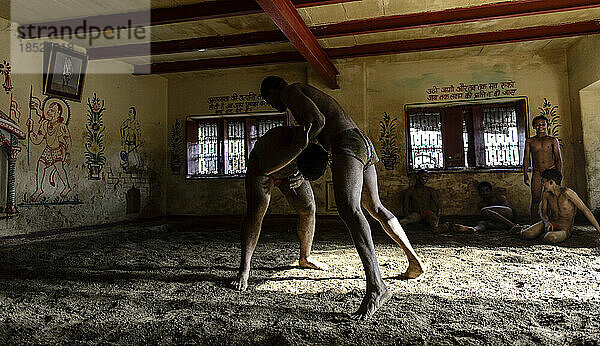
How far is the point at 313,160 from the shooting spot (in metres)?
2.35

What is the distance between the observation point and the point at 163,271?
2900mm

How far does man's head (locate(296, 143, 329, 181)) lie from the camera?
2.34 metres

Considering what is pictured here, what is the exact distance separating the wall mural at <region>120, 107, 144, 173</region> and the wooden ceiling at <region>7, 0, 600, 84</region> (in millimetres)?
1160

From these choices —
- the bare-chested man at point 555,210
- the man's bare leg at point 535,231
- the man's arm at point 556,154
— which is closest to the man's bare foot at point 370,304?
the bare-chested man at point 555,210

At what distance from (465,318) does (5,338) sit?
208 cm

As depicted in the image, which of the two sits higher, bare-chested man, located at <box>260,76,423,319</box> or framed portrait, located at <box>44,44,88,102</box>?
framed portrait, located at <box>44,44,88,102</box>

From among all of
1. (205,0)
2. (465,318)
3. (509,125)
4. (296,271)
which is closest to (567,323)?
(465,318)

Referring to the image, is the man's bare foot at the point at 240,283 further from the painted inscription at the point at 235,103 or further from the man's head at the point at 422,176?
the painted inscription at the point at 235,103

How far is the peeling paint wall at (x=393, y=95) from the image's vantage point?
6914mm

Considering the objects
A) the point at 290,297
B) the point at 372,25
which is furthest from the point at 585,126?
the point at 290,297

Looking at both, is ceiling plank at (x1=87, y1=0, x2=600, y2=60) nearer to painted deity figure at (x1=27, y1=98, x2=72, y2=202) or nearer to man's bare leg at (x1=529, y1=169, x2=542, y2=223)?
painted deity figure at (x1=27, y1=98, x2=72, y2=202)

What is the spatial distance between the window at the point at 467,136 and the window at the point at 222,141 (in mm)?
2879

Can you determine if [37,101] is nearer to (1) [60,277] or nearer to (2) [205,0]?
(2) [205,0]

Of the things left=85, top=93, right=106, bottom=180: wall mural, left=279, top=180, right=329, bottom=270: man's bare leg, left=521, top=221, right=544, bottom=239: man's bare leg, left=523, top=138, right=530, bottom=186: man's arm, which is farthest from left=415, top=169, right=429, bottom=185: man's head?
left=85, top=93, right=106, bottom=180: wall mural
